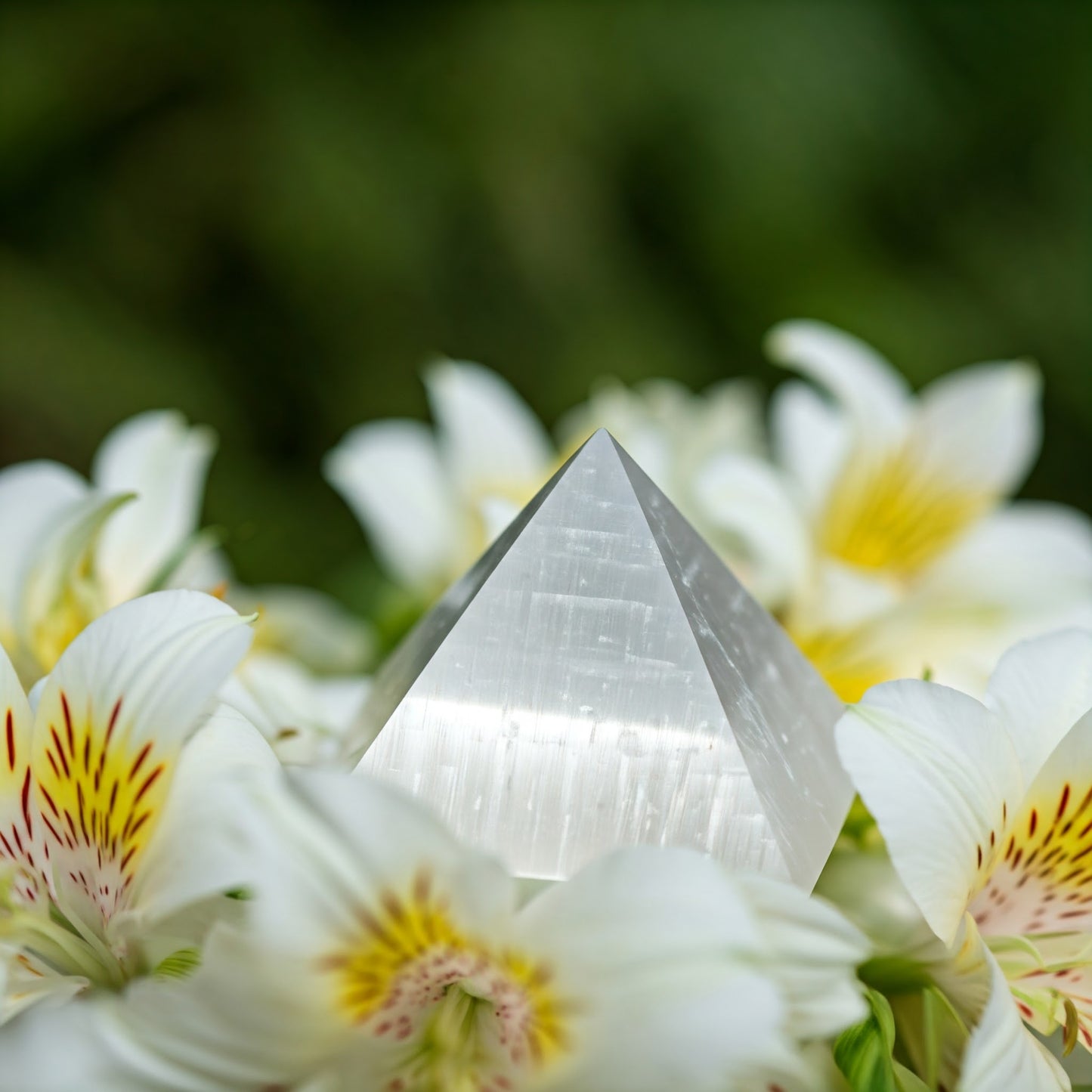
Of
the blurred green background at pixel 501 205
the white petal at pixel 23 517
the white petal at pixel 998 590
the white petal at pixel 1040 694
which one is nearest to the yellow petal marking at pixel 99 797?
the white petal at pixel 23 517

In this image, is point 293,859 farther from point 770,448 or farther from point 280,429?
point 280,429

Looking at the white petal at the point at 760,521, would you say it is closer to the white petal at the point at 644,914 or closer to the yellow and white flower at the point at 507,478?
the yellow and white flower at the point at 507,478

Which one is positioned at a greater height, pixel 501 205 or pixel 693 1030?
pixel 501 205

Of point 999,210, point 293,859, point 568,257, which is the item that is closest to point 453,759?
point 293,859

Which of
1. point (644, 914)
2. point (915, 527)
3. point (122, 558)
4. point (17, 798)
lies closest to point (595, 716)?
point (644, 914)

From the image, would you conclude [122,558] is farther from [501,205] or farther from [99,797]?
[501,205]
